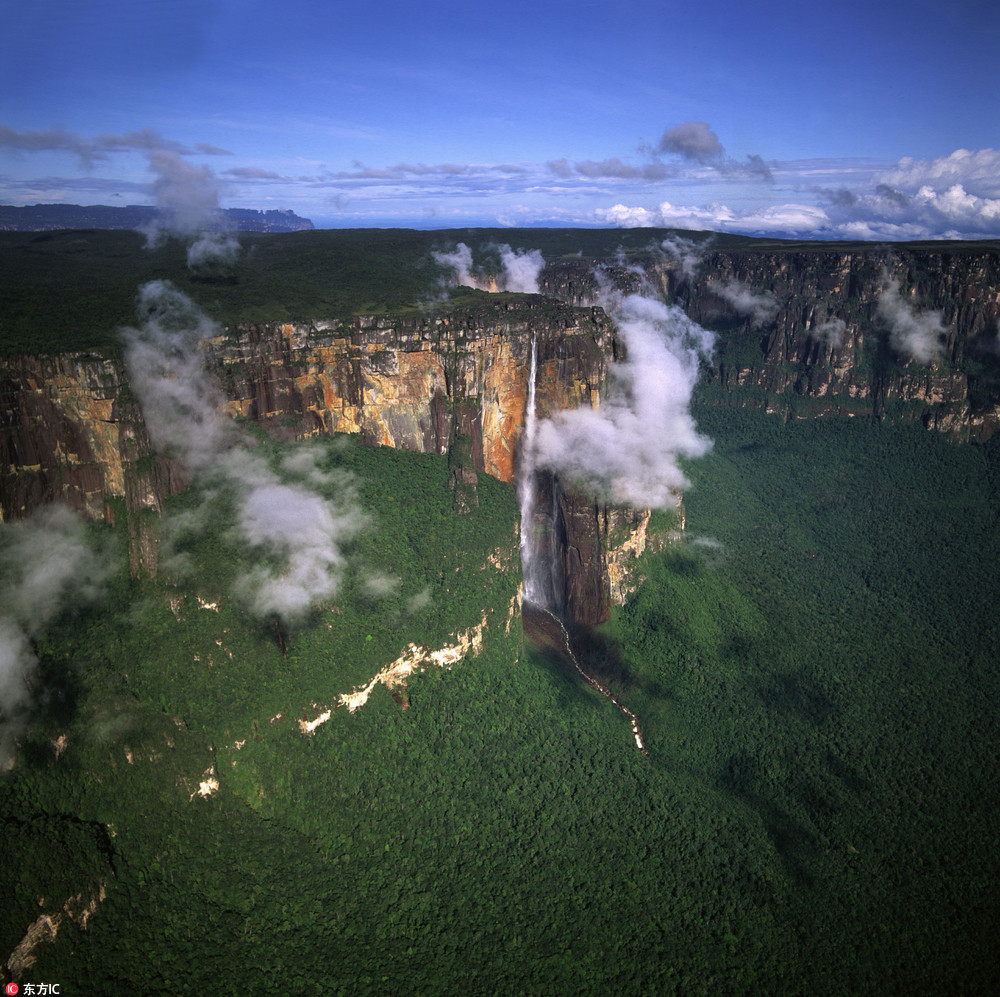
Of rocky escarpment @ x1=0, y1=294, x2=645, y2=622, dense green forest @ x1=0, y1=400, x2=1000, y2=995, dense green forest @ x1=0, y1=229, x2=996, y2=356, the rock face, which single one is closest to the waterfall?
the rock face

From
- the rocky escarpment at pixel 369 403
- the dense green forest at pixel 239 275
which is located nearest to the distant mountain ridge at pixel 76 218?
the dense green forest at pixel 239 275

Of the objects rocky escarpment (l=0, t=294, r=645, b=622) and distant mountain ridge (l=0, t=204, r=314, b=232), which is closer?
rocky escarpment (l=0, t=294, r=645, b=622)

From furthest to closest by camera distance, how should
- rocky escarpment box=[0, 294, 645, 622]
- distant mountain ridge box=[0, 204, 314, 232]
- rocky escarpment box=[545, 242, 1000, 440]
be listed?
distant mountain ridge box=[0, 204, 314, 232], rocky escarpment box=[545, 242, 1000, 440], rocky escarpment box=[0, 294, 645, 622]

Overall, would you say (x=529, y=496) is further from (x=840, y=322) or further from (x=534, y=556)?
(x=840, y=322)

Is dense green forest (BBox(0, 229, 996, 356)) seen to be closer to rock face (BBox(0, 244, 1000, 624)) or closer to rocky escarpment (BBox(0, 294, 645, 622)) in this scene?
rocky escarpment (BBox(0, 294, 645, 622))

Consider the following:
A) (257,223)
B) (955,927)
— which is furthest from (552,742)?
(257,223)

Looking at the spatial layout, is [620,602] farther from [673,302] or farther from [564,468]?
[673,302]
